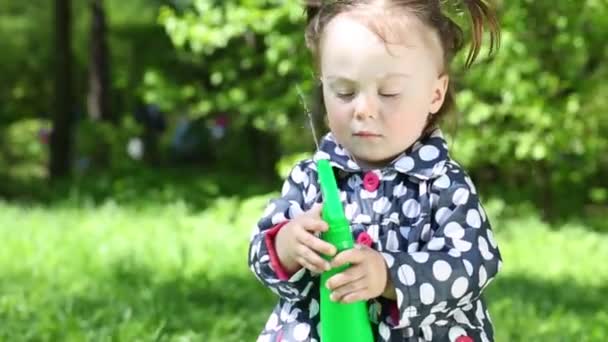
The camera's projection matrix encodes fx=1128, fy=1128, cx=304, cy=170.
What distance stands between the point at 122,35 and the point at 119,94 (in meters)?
2.57

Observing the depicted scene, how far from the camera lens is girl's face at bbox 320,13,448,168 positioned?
7.13 ft

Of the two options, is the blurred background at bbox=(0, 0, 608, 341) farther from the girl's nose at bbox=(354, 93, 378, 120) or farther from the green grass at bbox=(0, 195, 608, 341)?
the girl's nose at bbox=(354, 93, 378, 120)

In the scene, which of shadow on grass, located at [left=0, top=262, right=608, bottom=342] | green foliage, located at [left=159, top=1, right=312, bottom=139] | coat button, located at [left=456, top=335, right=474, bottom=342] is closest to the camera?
coat button, located at [left=456, top=335, right=474, bottom=342]

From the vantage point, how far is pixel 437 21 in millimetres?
2275

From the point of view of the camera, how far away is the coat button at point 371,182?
2240 millimetres

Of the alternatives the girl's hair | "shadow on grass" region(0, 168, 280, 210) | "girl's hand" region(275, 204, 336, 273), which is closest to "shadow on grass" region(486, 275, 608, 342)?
the girl's hair

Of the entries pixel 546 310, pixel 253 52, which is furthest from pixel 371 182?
pixel 253 52

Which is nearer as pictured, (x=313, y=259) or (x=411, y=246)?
(x=313, y=259)

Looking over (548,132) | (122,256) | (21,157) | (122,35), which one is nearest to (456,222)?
Answer: (122,256)

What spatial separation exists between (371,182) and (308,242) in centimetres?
26

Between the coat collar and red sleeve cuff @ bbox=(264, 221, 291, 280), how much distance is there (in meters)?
0.16

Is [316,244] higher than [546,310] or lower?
higher

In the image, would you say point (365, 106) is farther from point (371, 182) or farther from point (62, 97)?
point (62, 97)

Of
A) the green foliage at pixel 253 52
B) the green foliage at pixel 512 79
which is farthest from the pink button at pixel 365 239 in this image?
the green foliage at pixel 512 79
